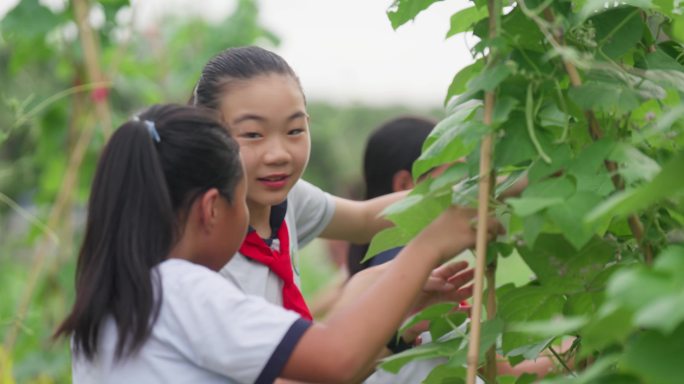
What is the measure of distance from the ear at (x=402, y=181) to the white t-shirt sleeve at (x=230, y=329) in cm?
168

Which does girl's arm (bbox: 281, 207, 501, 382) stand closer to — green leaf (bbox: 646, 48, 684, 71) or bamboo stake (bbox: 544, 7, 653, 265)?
bamboo stake (bbox: 544, 7, 653, 265)

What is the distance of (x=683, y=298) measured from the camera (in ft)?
3.67

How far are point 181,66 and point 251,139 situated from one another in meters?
4.67

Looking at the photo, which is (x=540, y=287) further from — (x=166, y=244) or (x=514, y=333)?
(x=166, y=244)

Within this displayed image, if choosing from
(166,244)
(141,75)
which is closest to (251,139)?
(166,244)

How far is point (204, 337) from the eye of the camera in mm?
1849

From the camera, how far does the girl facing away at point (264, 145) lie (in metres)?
2.38

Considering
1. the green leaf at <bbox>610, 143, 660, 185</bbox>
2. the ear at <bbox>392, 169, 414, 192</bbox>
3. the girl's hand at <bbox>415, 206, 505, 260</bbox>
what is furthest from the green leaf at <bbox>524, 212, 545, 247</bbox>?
the ear at <bbox>392, 169, 414, 192</bbox>

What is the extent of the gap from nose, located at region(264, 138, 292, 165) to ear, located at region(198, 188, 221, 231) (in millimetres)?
347

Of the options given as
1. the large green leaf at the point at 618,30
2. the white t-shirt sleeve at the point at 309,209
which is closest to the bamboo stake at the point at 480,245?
the large green leaf at the point at 618,30

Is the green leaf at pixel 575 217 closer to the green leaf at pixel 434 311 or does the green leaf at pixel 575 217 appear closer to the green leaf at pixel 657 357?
the green leaf at pixel 657 357

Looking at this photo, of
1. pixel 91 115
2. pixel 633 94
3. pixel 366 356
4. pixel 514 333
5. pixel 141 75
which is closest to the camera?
pixel 633 94

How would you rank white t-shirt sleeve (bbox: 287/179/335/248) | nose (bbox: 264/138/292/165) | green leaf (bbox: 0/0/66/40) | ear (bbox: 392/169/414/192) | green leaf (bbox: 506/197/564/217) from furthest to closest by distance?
green leaf (bbox: 0/0/66/40) → ear (bbox: 392/169/414/192) → white t-shirt sleeve (bbox: 287/179/335/248) → nose (bbox: 264/138/292/165) → green leaf (bbox: 506/197/564/217)

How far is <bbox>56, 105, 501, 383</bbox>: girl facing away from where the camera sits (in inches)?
71.9
